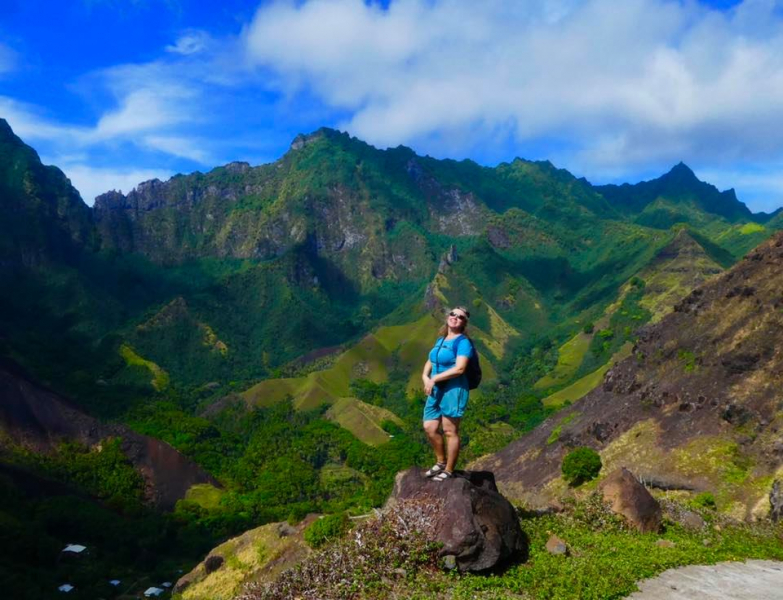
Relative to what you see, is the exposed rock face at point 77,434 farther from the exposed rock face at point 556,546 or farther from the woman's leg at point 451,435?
the woman's leg at point 451,435

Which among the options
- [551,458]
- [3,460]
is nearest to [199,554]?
[3,460]

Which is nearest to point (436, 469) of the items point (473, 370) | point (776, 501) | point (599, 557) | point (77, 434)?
point (473, 370)

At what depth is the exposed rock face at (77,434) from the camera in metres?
103

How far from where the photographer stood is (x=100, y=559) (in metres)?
72.8

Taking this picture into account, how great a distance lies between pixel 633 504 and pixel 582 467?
126ft

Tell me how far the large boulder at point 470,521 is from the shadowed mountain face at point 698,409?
29190 millimetres

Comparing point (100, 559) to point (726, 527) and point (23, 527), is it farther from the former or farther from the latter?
point (726, 527)

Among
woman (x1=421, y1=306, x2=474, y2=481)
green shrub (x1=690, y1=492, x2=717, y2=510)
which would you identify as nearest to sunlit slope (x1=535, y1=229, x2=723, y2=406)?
green shrub (x1=690, y1=492, x2=717, y2=510)

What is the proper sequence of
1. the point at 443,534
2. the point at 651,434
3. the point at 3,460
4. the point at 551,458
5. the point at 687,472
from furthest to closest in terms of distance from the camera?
1. the point at 3,460
2. the point at 551,458
3. the point at 651,434
4. the point at 687,472
5. the point at 443,534

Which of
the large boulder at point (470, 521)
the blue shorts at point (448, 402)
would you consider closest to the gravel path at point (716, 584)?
the large boulder at point (470, 521)

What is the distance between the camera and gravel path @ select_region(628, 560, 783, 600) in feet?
45.7

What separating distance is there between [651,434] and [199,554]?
58.0m

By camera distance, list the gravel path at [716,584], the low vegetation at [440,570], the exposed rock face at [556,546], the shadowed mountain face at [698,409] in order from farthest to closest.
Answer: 1. the shadowed mountain face at [698,409]
2. the exposed rock face at [556,546]
3. the gravel path at [716,584]
4. the low vegetation at [440,570]

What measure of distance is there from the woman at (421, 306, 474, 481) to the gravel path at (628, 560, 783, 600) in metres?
5.07
